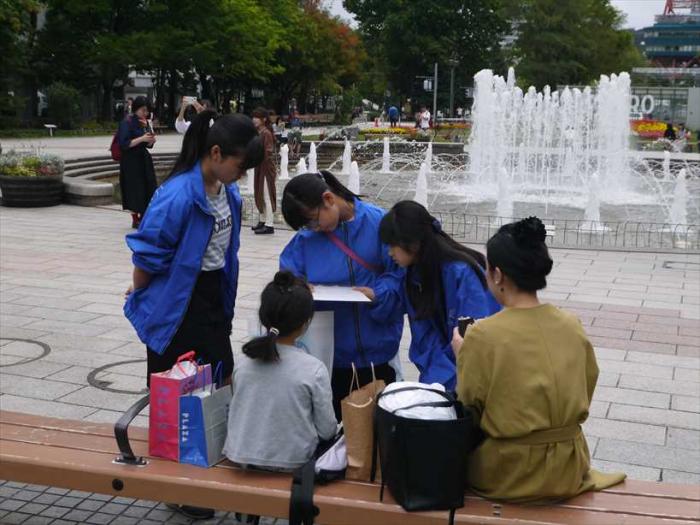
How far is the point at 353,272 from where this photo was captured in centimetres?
382

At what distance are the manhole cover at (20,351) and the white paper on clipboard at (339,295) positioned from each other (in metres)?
3.29

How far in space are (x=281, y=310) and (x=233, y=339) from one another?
146 inches

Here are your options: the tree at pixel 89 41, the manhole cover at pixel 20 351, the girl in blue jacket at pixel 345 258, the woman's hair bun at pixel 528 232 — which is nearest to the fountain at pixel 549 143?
the manhole cover at pixel 20 351

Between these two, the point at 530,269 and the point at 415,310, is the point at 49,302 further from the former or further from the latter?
the point at 530,269

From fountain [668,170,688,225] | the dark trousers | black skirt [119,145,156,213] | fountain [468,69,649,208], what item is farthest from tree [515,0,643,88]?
the dark trousers

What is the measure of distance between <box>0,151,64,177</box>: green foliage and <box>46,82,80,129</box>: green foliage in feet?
80.2

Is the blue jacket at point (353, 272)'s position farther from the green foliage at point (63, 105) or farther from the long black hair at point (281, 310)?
the green foliage at point (63, 105)

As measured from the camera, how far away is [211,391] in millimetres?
3463

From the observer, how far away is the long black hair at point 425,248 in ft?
11.3

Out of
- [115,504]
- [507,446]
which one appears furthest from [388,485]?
[115,504]

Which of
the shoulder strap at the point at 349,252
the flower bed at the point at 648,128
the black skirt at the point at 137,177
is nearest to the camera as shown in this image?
the shoulder strap at the point at 349,252

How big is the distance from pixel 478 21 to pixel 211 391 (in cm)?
6497

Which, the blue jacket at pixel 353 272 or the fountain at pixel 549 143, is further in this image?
the fountain at pixel 549 143

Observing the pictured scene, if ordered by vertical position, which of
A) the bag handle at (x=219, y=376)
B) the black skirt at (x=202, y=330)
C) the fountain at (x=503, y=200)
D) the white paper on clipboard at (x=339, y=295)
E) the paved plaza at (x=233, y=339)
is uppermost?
the white paper on clipboard at (x=339, y=295)
